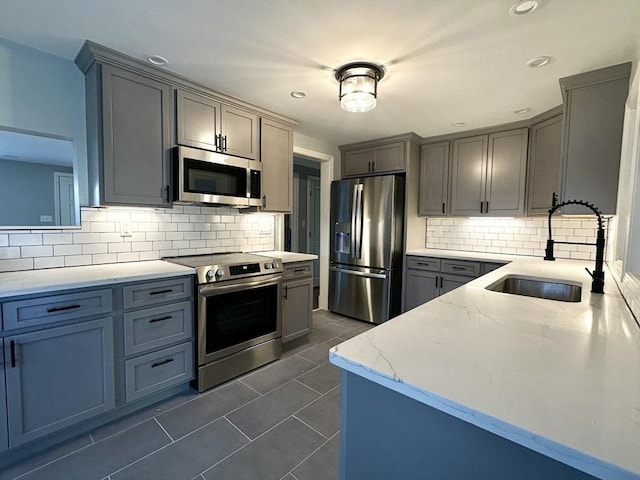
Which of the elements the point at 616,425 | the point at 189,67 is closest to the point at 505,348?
the point at 616,425

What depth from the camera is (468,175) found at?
3.56 meters

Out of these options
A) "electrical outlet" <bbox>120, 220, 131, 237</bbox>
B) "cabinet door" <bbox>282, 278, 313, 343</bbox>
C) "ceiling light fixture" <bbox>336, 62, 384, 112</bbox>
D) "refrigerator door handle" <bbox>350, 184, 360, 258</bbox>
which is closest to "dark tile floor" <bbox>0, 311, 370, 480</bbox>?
"cabinet door" <bbox>282, 278, 313, 343</bbox>

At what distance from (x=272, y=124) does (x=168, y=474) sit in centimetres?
275

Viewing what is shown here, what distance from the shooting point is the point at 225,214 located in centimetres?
305

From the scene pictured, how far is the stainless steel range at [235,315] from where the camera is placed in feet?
7.30

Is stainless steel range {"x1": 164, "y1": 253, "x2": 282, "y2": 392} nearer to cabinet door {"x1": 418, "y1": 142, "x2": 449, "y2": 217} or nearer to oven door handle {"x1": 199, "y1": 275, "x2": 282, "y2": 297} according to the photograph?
oven door handle {"x1": 199, "y1": 275, "x2": 282, "y2": 297}

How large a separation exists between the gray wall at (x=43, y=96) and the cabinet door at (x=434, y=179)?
11.4 ft

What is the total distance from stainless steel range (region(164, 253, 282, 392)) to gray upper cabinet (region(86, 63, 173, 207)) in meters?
0.66

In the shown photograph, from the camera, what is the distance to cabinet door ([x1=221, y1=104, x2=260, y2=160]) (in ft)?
8.52

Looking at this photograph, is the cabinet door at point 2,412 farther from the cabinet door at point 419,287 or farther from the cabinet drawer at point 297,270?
the cabinet door at point 419,287

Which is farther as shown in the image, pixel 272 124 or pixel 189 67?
pixel 272 124

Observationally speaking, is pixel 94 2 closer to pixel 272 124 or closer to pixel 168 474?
pixel 272 124

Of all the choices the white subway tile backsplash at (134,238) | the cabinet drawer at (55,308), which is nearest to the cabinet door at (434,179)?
the white subway tile backsplash at (134,238)

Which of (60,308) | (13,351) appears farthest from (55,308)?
(13,351)
